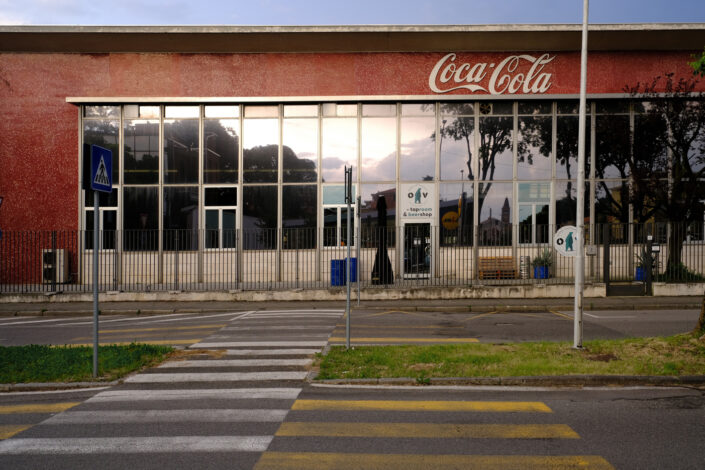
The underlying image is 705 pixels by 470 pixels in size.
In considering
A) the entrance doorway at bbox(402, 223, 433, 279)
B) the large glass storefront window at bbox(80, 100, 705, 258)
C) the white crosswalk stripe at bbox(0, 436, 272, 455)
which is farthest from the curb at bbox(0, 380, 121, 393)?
the large glass storefront window at bbox(80, 100, 705, 258)

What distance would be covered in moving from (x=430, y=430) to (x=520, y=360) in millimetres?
3302

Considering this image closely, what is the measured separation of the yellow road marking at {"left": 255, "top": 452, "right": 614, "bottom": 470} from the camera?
15.8 ft

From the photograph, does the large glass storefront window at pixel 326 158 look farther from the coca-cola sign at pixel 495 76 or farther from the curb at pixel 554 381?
the curb at pixel 554 381

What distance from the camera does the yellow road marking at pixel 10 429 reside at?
227 inches

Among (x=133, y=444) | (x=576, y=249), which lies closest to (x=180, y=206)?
(x=576, y=249)

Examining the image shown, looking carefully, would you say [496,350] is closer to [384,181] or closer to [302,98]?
[384,181]

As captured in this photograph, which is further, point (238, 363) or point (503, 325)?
point (503, 325)

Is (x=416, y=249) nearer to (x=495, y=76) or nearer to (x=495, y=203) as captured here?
(x=495, y=203)

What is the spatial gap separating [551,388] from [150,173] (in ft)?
68.5

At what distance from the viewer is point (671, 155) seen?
22500 millimetres

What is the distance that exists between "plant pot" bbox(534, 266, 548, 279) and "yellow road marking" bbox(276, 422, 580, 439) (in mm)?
15172

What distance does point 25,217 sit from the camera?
78.6ft

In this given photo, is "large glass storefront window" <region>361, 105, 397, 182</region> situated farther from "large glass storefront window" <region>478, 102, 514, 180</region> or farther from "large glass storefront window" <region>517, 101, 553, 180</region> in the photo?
"large glass storefront window" <region>517, 101, 553, 180</region>

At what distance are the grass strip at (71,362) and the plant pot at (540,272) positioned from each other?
1446 cm
